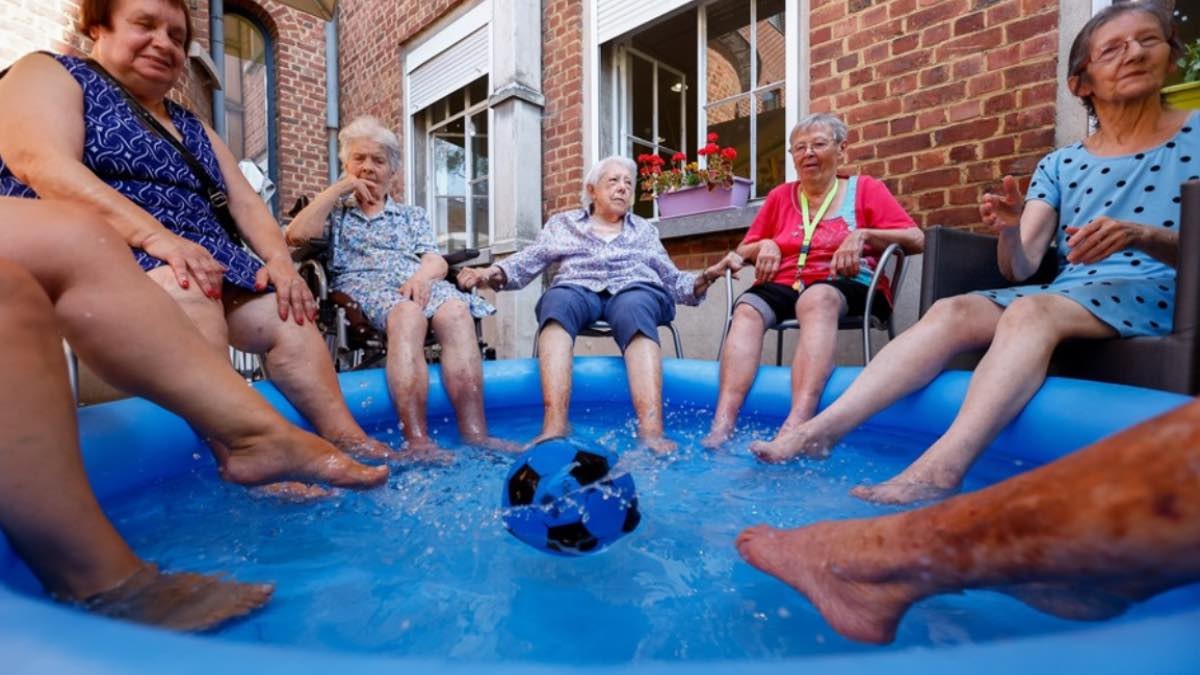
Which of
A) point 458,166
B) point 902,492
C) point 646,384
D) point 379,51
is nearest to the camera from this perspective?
point 902,492

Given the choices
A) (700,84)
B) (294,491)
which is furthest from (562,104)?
(294,491)

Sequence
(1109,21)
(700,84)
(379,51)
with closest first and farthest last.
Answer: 1. (1109,21)
2. (700,84)
3. (379,51)

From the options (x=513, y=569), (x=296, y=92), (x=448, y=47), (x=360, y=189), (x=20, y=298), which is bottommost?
(x=513, y=569)

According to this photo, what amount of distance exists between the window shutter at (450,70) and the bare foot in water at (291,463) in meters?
5.17

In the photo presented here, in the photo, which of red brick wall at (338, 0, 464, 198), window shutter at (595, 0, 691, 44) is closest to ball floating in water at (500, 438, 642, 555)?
window shutter at (595, 0, 691, 44)

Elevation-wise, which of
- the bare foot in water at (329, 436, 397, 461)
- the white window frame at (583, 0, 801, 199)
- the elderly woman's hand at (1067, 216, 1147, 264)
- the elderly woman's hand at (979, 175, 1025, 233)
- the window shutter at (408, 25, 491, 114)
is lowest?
the bare foot in water at (329, 436, 397, 461)

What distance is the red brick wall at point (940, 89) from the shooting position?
8.85ft

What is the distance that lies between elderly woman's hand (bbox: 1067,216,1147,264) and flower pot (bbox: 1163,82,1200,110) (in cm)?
112

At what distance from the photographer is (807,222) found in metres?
2.48

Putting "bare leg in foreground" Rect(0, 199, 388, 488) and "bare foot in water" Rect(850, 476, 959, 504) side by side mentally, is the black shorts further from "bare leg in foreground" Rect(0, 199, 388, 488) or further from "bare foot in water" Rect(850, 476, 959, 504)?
"bare leg in foreground" Rect(0, 199, 388, 488)

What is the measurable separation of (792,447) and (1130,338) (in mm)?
835

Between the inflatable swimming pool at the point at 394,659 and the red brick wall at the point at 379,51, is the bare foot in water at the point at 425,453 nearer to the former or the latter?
the inflatable swimming pool at the point at 394,659

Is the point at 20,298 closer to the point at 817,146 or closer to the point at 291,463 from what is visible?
the point at 291,463

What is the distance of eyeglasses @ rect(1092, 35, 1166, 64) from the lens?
161 centimetres
